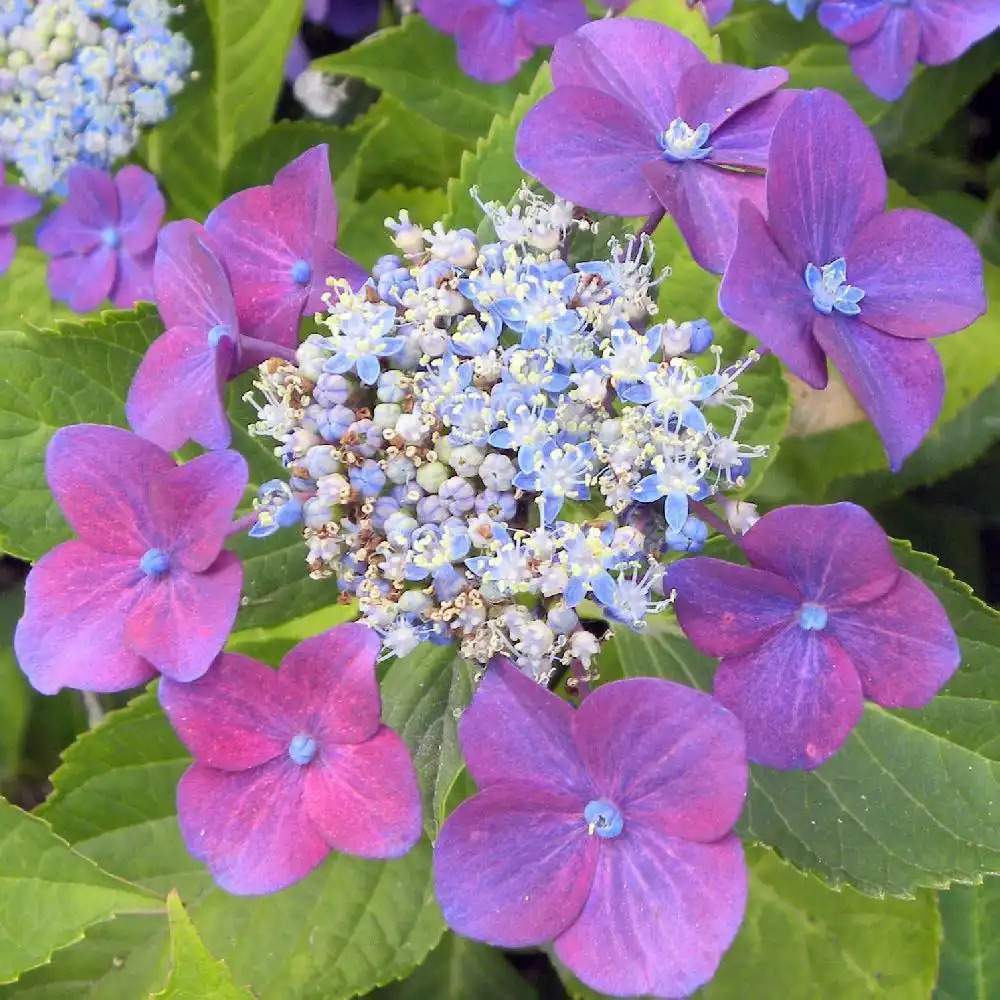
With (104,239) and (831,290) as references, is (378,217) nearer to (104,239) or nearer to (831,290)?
(104,239)

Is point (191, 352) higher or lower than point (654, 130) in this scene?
lower

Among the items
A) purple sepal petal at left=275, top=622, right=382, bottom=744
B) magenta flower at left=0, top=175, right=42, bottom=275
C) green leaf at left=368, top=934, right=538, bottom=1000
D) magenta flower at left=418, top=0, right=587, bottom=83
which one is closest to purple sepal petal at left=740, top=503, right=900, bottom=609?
purple sepal petal at left=275, top=622, right=382, bottom=744

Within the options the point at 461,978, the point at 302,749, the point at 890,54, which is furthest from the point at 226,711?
the point at 890,54

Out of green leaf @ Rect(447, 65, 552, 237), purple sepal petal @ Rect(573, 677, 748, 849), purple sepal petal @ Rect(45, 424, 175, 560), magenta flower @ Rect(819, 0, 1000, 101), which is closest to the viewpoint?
purple sepal petal @ Rect(573, 677, 748, 849)

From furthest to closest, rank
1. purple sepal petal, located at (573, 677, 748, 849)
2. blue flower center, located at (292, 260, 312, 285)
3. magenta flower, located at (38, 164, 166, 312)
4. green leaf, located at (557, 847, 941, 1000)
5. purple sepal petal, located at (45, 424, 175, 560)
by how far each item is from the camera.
Result: magenta flower, located at (38, 164, 166, 312) → green leaf, located at (557, 847, 941, 1000) → blue flower center, located at (292, 260, 312, 285) → purple sepal petal, located at (45, 424, 175, 560) → purple sepal petal, located at (573, 677, 748, 849)

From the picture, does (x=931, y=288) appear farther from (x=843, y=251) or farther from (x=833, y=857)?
(x=833, y=857)

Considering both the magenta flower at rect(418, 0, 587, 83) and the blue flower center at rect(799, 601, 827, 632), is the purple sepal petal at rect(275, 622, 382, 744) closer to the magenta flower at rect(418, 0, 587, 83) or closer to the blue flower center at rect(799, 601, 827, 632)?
the blue flower center at rect(799, 601, 827, 632)

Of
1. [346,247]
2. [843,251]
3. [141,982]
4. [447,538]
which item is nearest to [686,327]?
[843,251]
